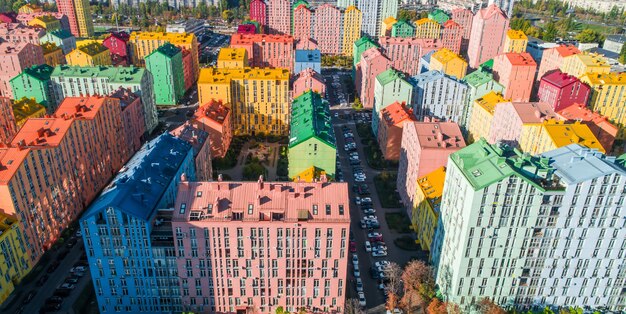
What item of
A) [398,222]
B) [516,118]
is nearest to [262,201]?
[398,222]

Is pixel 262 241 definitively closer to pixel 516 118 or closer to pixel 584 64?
pixel 516 118

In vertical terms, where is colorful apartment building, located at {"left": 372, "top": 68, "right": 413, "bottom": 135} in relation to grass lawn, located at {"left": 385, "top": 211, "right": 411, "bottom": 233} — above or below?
above

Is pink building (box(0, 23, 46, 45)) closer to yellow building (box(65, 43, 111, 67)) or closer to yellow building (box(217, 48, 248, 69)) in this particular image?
yellow building (box(65, 43, 111, 67))

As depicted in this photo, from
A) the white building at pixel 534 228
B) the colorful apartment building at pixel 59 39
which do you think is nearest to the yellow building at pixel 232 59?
the colorful apartment building at pixel 59 39

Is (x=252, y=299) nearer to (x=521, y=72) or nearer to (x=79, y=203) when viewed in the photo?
(x=79, y=203)

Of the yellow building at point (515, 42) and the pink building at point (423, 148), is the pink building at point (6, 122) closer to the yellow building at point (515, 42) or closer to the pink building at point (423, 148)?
the pink building at point (423, 148)

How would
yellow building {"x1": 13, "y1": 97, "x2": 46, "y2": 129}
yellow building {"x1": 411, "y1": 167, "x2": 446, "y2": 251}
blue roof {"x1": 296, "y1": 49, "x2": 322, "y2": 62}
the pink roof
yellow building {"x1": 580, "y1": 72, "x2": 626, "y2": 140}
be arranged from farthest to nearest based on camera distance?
blue roof {"x1": 296, "y1": 49, "x2": 322, "y2": 62}
yellow building {"x1": 580, "y1": 72, "x2": 626, "y2": 140}
yellow building {"x1": 13, "y1": 97, "x2": 46, "y2": 129}
yellow building {"x1": 411, "y1": 167, "x2": 446, "y2": 251}
the pink roof

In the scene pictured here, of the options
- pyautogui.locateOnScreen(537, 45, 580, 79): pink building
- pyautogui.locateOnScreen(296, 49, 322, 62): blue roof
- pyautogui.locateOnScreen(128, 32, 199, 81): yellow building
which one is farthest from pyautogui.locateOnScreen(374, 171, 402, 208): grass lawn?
pyautogui.locateOnScreen(128, 32, 199, 81): yellow building
